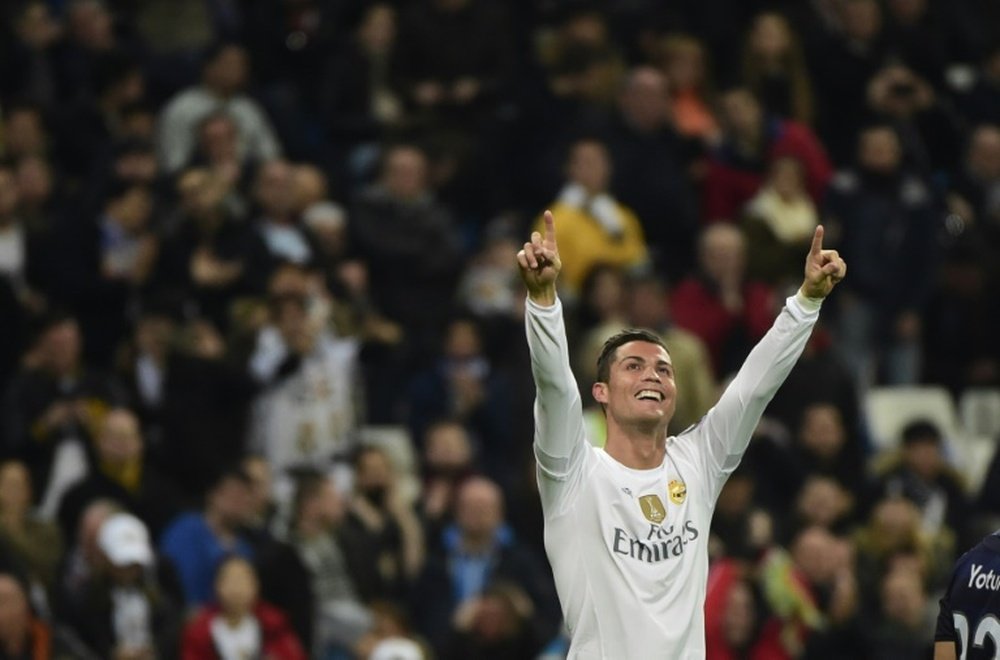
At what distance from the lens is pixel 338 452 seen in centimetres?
1455

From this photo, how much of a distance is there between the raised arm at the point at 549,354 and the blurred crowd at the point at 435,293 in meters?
5.17

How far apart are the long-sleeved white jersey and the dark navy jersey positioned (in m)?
0.84

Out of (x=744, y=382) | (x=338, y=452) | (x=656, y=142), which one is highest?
(x=656, y=142)

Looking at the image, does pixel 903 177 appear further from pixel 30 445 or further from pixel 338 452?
pixel 30 445

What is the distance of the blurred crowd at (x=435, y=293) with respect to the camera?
13.5 m

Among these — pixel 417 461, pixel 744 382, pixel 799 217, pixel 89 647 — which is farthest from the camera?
pixel 799 217

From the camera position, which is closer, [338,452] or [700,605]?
[700,605]

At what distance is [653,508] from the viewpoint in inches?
321

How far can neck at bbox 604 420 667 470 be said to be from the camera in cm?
828

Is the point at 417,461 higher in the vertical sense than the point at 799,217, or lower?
lower

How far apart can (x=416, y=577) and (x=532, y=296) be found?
644 centimetres

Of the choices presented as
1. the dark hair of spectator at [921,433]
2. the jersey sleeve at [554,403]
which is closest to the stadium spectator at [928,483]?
the dark hair of spectator at [921,433]

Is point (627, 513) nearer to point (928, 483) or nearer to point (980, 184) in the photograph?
point (928, 483)

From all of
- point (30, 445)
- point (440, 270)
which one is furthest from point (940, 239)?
point (30, 445)
